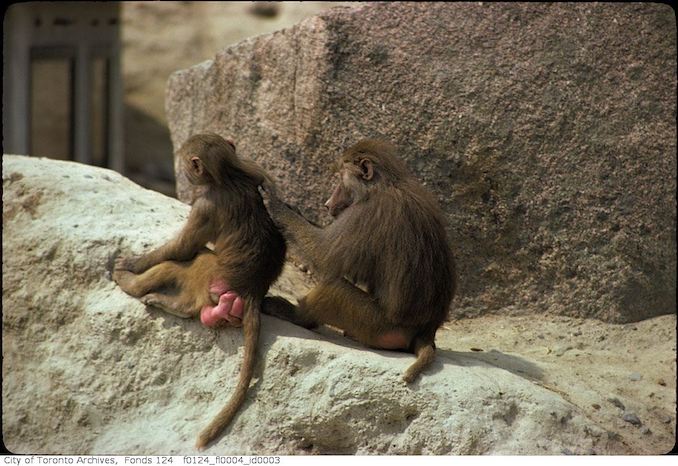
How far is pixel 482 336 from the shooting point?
6.26 metres

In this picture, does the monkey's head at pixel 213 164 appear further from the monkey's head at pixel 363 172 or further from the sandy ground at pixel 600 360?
the sandy ground at pixel 600 360

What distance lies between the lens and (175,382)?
5.04 meters

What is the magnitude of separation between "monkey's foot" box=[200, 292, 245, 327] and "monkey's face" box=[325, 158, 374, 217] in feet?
2.54

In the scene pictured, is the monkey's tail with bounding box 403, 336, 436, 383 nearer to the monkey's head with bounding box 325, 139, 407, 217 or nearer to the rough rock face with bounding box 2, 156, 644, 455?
the rough rock face with bounding box 2, 156, 644, 455

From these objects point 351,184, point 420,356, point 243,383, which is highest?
point 351,184

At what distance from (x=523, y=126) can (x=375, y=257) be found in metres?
1.70

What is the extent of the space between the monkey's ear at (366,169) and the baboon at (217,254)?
0.55m

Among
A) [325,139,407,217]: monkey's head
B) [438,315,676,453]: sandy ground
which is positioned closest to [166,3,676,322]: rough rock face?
[438,315,676,453]: sandy ground

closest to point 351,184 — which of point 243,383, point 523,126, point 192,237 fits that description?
point 192,237

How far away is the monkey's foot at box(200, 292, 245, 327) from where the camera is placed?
4.91 m

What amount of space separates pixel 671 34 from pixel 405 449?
344cm

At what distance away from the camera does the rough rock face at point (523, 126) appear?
6.17m

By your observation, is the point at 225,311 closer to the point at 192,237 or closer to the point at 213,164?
the point at 192,237

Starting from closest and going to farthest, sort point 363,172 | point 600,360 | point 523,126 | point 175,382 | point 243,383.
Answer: point 243,383, point 175,382, point 363,172, point 600,360, point 523,126
